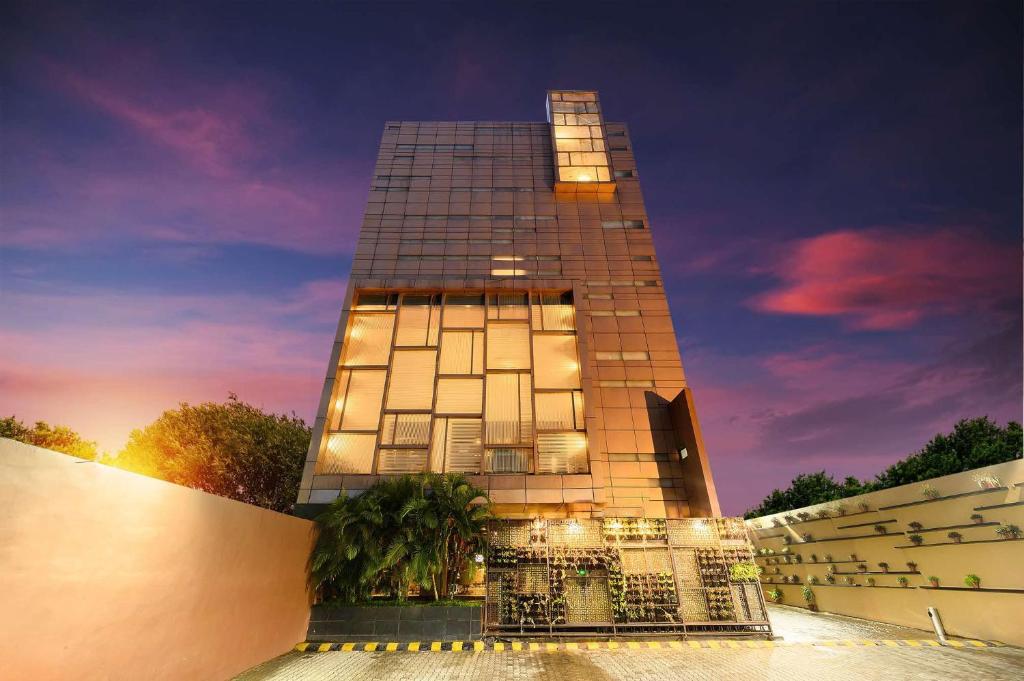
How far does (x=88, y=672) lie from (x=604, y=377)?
17972 millimetres

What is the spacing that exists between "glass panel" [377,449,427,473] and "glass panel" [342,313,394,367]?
13.7 ft

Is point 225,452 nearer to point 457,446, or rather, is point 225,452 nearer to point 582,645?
point 457,446

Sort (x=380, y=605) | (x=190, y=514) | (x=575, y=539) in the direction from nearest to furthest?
1. (x=190, y=514)
2. (x=380, y=605)
3. (x=575, y=539)

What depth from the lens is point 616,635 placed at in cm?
1202

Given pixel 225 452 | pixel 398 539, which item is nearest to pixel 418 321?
pixel 398 539

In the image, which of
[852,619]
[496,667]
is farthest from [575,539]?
[852,619]

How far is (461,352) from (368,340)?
4.39 metres

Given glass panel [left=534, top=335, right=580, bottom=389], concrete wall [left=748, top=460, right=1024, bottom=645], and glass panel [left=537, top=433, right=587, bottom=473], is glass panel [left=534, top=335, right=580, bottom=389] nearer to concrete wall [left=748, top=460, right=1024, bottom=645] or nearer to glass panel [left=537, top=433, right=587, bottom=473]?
glass panel [left=537, top=433, right=587, bottom=473]

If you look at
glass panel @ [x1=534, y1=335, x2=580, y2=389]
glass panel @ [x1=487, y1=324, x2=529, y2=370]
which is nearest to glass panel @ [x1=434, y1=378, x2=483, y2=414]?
glass panel @ [x1=487, y1=324, x2=529, y2=370]

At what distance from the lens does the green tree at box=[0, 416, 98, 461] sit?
2452 centimetres

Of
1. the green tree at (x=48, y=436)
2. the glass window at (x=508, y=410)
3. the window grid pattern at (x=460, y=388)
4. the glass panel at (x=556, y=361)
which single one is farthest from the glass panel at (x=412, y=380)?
the green tree at (x=48, y=436)

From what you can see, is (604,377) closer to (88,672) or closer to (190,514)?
(190,514)

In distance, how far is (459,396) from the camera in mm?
17766

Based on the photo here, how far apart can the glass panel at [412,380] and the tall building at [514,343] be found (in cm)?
7
